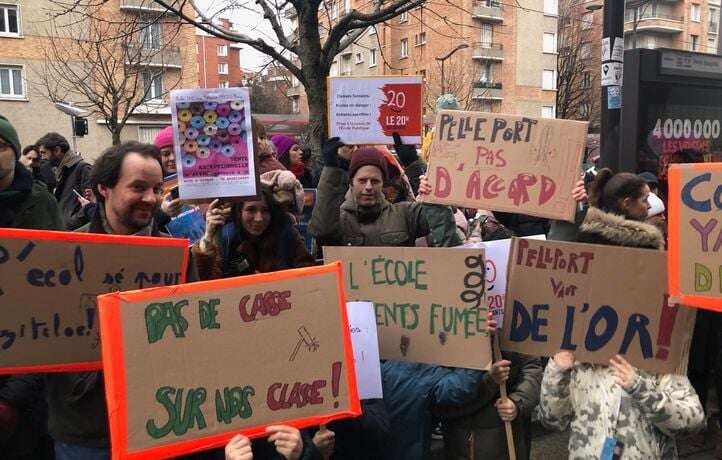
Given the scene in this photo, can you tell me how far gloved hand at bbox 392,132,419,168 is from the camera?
14.6 ft

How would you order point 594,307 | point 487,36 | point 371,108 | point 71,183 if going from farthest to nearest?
point 487,36 → point 71,183 → point 371,108 → point 594,307

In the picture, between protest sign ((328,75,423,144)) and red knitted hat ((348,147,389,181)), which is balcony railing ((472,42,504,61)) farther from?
red knitted hat ((348,147,389,181))

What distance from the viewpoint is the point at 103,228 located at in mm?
2467

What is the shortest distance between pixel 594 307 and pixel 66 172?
4987 mm

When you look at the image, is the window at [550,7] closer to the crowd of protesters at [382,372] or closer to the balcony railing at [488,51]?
the balcony railing at [488,51]

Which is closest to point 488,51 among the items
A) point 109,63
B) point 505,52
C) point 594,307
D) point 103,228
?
point 505,52

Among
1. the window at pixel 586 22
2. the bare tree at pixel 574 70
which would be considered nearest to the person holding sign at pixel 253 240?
the bare tree at pixel 574 70

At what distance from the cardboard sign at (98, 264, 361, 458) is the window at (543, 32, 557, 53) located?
48.5 m

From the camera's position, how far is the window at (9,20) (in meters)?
30.0

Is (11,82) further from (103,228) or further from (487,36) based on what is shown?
(103,228)

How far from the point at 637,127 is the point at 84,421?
474 centimetres

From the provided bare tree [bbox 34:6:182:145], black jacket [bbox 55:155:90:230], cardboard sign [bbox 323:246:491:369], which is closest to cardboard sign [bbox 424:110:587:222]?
cardboard sign [bbox 323:246:491:369]

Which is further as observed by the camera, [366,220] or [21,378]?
[366,220]

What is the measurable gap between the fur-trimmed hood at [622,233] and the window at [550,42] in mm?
47395
